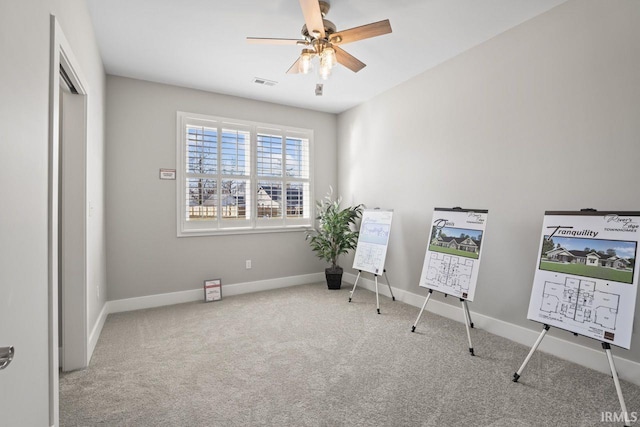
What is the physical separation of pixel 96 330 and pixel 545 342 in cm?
395

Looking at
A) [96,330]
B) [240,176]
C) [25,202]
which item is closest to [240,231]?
[240,176]

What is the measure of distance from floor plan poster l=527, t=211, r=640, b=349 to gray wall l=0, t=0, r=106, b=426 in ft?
9.55

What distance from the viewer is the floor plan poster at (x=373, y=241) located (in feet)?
12.9

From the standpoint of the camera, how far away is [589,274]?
214cm

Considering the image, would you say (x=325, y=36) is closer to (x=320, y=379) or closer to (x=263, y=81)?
(x=263, y=81)

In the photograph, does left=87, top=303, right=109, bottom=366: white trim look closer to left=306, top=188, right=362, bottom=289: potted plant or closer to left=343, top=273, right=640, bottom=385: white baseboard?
left=306, top=188, right=362, bottom=289: potted plant

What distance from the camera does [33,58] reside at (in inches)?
53.2

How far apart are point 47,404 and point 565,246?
324cm

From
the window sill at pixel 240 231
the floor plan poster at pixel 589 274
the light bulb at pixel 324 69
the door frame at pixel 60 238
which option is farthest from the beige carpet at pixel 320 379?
the light bulb at pixel 324 69

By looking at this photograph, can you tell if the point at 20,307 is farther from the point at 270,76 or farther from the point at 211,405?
the point at 270,76

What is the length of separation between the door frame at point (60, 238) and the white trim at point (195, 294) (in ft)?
4.09

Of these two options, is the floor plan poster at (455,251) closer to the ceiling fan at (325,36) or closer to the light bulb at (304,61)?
the ceiling fan at (325,36)

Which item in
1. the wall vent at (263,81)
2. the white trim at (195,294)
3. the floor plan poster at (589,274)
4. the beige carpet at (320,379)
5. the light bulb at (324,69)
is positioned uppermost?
the wall vent at (263,81)

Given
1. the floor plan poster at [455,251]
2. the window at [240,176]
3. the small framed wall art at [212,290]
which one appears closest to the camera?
the floor plan poster at [455,251]
